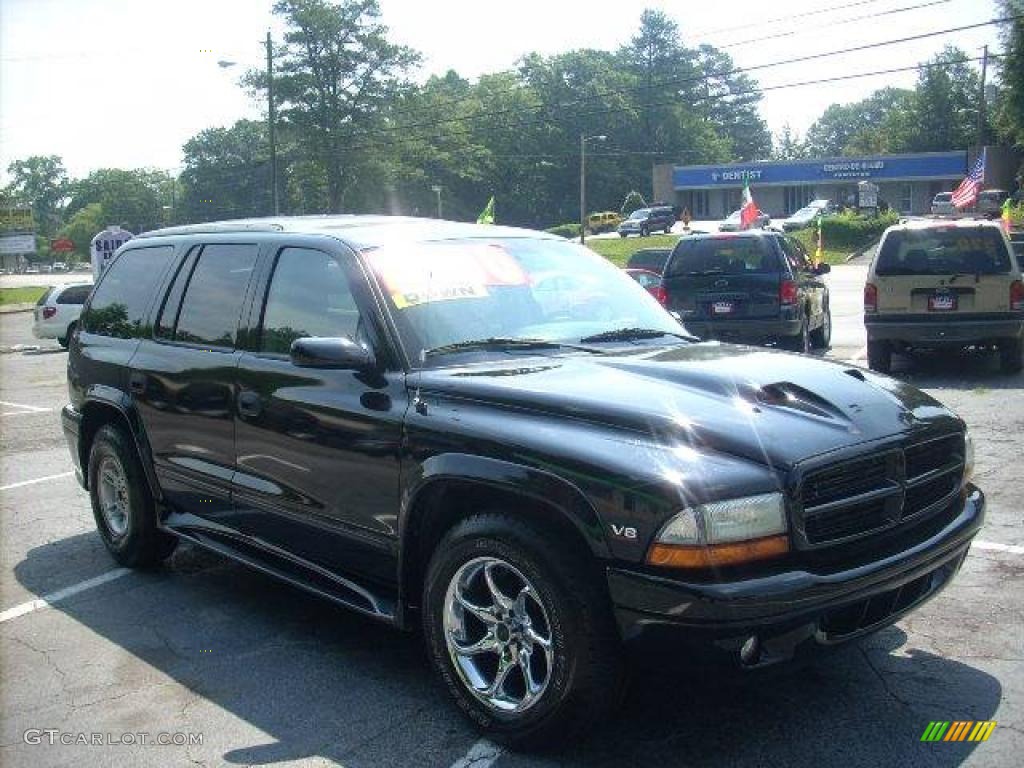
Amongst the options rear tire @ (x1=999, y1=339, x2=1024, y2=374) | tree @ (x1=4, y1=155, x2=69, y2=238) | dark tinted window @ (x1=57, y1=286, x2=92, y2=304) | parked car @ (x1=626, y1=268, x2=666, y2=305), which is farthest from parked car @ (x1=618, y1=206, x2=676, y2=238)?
tree @ (x1=4, y1=155, x2=69, y2=238)

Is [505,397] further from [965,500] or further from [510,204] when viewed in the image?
[510,204]

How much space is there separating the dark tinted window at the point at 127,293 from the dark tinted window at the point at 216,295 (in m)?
0.40

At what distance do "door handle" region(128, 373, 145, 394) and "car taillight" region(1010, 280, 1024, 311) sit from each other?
9.66 m

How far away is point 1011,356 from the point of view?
37.9ft

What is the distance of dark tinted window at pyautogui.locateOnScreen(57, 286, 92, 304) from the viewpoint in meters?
23.7

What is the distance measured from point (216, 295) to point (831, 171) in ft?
244

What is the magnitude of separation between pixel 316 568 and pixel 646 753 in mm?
1648

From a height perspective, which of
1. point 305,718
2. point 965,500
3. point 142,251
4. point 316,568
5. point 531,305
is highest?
point 142,251

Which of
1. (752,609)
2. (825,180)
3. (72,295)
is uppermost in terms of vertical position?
(825,180)

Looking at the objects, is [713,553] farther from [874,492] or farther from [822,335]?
[822,335]

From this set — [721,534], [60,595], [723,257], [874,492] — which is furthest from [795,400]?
[723,257]

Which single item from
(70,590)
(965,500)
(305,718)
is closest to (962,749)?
(965,500)

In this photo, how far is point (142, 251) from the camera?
19.1 ft

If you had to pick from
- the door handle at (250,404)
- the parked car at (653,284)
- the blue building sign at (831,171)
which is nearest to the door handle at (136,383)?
the door handle at (250,404)
